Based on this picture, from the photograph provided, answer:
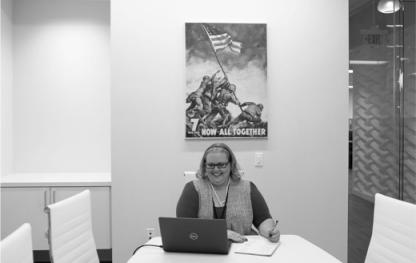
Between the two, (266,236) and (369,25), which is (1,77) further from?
(369,25)

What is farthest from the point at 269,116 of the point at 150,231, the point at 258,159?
the point at 150,231

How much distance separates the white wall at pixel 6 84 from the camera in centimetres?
391

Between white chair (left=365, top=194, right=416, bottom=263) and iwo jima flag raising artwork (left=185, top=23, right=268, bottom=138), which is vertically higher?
iwo jima flag raising artwork (left=185, top=23, right=268, bottom=138)

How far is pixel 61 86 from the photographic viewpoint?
164 inches

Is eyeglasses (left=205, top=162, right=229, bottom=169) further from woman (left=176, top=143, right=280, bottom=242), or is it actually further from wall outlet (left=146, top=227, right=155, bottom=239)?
wall outlet (left=146, top=227, right=155, bottom=239)

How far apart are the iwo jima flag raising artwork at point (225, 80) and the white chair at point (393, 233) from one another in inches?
59.2

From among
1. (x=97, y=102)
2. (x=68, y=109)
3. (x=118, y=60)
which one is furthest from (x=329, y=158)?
(x=68, y=109)

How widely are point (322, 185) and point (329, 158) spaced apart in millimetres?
249

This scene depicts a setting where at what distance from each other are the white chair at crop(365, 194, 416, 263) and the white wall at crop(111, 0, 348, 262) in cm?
139

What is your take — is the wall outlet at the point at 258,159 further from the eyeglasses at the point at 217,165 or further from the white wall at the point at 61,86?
the white wall at the point at 61,86

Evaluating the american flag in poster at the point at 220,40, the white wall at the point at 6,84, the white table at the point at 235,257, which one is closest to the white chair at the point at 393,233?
the white table at the point at 235,257

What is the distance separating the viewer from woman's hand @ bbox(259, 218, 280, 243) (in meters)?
2.15

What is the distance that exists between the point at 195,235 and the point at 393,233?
3.25 feet

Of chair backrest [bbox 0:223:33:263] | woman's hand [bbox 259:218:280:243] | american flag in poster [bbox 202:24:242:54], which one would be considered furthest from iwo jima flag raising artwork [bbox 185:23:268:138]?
chair backrest [bbox 0:223:33:263]
